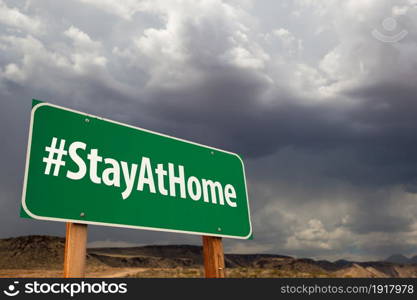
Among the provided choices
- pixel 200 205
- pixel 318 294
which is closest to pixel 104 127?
pixel 200 205

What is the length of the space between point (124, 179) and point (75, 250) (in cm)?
67

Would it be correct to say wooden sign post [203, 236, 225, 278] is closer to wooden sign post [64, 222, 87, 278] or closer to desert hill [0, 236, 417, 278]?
wooden sign post [64, 222, 87, 278]

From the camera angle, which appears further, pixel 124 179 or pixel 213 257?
pixel 213 257

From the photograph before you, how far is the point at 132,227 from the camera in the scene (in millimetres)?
3227

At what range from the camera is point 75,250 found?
2.92m

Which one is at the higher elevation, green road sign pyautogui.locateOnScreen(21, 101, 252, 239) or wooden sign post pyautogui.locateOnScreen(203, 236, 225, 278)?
green road sign pyautogui.locateOnScreen(21, 101, 252, 239)

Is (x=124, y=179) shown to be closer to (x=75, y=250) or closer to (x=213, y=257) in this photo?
(x=75, y=250)

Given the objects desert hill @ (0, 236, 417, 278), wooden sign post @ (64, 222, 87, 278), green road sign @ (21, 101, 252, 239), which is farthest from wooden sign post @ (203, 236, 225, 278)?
desert hill @ (0, 236, 417, 278)

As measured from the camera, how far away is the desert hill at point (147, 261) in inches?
1779

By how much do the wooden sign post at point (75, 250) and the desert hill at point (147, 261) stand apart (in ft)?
96.6

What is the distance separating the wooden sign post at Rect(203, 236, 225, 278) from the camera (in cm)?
384

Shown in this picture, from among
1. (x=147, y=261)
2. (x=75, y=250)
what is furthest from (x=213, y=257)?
(x=147, y=261)

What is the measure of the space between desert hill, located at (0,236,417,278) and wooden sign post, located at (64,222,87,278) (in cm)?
2945

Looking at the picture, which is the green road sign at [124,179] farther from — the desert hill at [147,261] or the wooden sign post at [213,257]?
the desert hill at [147,261]
